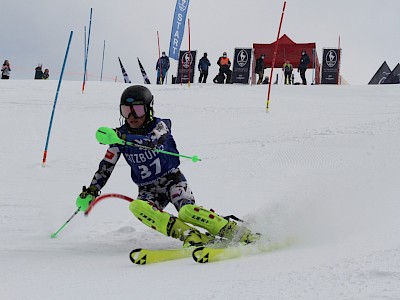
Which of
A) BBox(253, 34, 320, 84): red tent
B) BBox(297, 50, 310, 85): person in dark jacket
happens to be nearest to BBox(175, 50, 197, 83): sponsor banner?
BBox(253, 34, 320, 84): red tent

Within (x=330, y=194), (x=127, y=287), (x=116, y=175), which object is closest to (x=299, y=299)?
(x=127, y=287)

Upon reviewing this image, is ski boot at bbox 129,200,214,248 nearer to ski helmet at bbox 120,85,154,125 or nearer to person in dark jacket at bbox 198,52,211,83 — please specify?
ski helmet at bbox 120,85,154,125

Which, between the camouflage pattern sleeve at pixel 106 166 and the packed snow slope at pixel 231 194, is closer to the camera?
the packed snow slope at pixel 231 194

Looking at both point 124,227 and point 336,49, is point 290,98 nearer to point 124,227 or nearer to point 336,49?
point 336,49

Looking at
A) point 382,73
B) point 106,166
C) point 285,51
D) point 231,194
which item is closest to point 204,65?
point 285,51

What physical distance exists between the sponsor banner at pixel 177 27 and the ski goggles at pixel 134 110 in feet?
50.0

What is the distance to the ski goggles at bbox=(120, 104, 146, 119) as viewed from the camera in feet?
13.7

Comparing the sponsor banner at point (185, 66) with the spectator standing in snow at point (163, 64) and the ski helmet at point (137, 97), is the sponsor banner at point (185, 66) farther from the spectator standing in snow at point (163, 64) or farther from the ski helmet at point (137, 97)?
the ski helmet at point (137, 97)

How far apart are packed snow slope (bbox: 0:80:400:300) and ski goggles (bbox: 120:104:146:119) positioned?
3.28ft

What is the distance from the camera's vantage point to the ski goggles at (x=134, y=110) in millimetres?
4176

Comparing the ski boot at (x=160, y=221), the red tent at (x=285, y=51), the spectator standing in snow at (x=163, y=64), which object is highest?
the red tent at (x=285, y=51)

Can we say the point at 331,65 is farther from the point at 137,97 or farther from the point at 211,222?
the point at 211,222

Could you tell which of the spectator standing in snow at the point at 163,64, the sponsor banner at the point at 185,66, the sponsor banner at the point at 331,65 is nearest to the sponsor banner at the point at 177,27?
the spectator standing in snow at the point at 163,64

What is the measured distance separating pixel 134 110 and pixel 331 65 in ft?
60.3
